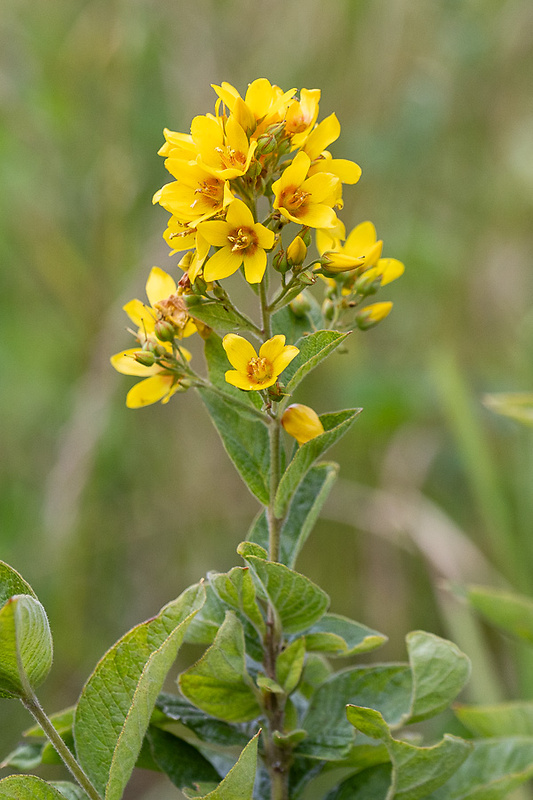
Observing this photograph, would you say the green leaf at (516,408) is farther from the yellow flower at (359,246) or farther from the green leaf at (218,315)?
the green leaf at (218,315)

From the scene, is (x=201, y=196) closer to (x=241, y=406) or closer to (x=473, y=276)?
(x=241, y=406)

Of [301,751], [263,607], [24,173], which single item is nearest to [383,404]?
[24,173]

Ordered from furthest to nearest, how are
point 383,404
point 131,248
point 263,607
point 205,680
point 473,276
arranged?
point 473,276
point 131,248
point 383,404
point 263,607
point 205,680

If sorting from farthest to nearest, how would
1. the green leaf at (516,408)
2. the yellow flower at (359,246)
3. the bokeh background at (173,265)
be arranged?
the bokeh background at (173,265) → the green leaf at (516,408) → the yellow flower at (359,246)

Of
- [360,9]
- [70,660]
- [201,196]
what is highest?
[360,9]

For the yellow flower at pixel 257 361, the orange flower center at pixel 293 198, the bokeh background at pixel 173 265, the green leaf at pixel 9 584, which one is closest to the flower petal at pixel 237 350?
the yellow flower at pixel 257 361

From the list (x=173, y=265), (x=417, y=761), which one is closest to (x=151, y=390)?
(x=417, y=761)

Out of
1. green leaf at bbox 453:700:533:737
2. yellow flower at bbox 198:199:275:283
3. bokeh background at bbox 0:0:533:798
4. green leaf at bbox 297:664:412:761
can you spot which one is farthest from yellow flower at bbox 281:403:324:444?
bokeh background at bbox 0:0:533:798

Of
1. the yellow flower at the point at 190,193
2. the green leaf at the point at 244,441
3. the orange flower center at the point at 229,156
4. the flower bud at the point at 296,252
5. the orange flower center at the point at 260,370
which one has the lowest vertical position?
the green leaf at the point at 244,441
